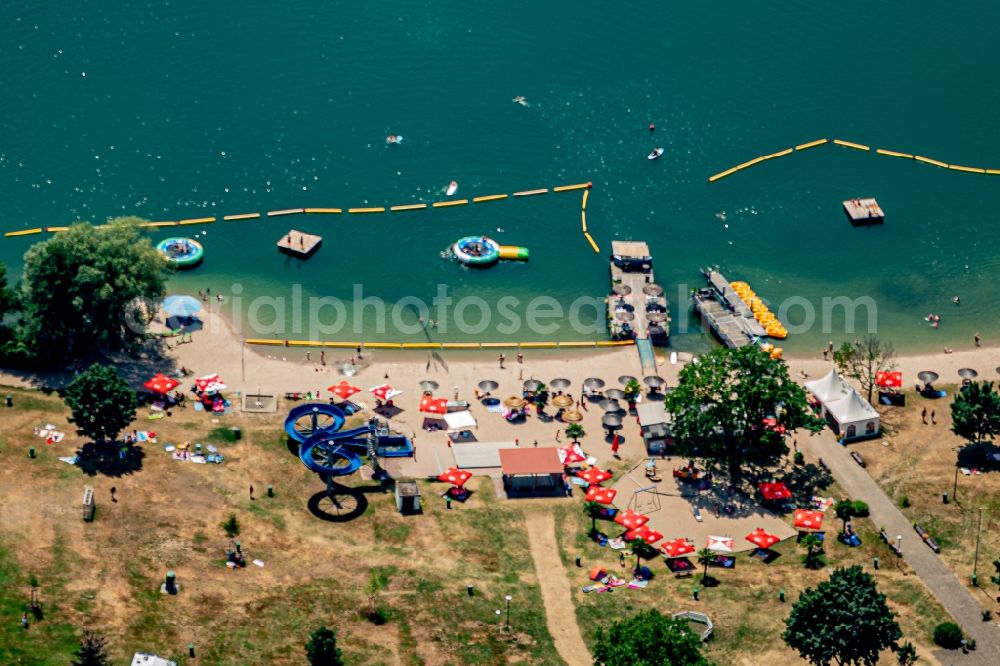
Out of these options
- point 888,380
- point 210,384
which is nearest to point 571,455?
point 888,380

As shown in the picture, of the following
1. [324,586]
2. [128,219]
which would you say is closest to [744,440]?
[324,586]

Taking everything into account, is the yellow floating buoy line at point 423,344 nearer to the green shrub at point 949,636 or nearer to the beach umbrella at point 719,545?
the beach umbrella at point 719,545

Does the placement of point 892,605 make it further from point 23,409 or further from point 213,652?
point 23,409

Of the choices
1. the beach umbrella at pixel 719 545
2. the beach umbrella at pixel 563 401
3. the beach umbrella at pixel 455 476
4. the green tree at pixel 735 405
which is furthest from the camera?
the beach umbrella at pixel 563 401

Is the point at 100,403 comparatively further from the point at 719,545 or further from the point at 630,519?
the point at 719,545

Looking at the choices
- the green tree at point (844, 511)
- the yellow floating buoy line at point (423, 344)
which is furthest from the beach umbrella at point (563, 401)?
the green tree at point (844, 511)

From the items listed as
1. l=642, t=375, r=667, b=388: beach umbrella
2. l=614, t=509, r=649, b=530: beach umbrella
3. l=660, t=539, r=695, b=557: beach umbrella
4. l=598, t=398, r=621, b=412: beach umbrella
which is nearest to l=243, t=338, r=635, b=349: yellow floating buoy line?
l=642, t=375, r=667, b=388: beach umbrella

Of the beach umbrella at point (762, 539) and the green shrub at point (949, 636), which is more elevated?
the beach umbrella at point (762, 539)
